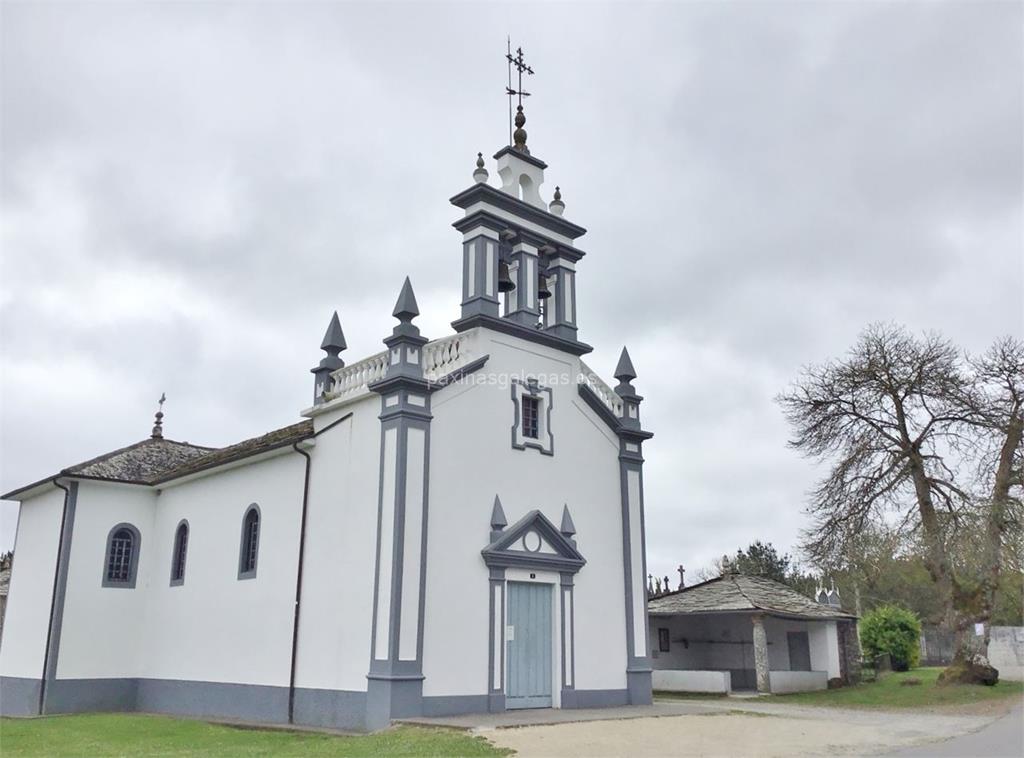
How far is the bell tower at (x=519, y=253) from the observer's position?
1972cm

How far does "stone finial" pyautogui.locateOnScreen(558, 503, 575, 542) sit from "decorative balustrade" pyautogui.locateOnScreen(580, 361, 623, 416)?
298 cm

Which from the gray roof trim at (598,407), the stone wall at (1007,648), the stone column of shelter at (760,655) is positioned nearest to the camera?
the gray roof trim at (598,407)

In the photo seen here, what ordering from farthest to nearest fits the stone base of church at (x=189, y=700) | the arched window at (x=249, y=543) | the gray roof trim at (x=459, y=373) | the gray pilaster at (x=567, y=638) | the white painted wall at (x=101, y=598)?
the white painted wall at (x=101, y=598) < the arched window at (x=249, y=543) < the gray pilaster at (x=567, y=638) < the gray roof trim at (x=459, y=373) < the stone base of church at (x=189, y=700)

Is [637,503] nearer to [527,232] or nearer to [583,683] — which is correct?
[583,683]

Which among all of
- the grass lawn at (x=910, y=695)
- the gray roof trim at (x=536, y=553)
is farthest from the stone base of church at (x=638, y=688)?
the grass lawn at (x=910, y=695)

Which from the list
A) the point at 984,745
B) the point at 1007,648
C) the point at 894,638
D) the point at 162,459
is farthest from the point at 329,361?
the point at 1007,648

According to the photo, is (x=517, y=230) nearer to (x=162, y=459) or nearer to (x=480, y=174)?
(x=480, y=174)

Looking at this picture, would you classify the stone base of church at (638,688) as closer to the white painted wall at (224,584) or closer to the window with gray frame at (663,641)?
the white painted wall at (224,584)

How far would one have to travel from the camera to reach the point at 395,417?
17281mm

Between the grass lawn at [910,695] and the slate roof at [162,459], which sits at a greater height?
the slate roof at [162,459]

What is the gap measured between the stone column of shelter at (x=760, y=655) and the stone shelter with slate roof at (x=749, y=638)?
0.10 ft

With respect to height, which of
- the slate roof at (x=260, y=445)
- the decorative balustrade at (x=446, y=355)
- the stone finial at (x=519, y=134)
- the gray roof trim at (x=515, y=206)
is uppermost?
the stone finial at (x=519, y=134)

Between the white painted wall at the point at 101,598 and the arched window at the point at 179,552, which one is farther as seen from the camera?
the arched window at the point at 179,552

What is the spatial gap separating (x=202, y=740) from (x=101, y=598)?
9.73 m
